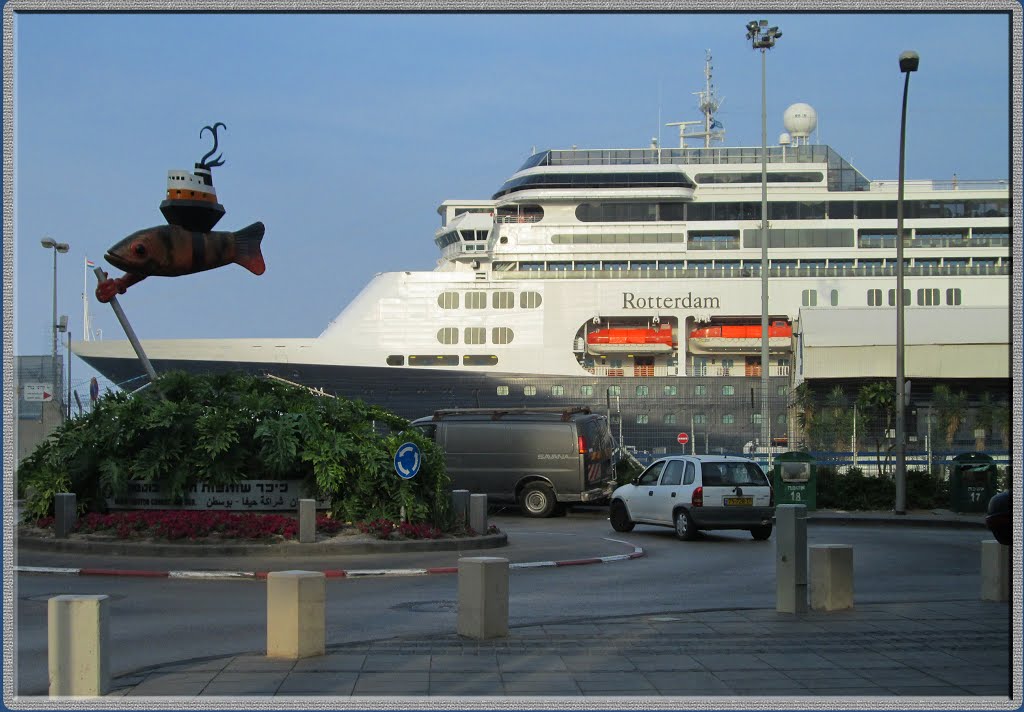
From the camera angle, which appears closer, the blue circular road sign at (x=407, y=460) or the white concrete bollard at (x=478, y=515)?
the blue circular road sign at (x=407, y=460)

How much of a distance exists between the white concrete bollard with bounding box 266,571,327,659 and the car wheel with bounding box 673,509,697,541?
11654 millimetres

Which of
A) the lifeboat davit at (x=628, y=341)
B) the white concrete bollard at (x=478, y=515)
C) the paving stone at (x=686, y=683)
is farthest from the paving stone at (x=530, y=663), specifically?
the lifeboat davit at (x=628, y=341)

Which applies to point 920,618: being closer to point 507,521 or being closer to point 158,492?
point 158,492

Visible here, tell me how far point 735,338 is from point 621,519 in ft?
101

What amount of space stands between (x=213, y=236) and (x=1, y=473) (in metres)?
12.1

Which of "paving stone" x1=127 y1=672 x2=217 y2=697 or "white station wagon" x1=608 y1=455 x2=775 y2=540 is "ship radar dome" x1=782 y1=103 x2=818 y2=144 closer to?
"white station wagon" x1=608 y1=455 x2=775 y2=540

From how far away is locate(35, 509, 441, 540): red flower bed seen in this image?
49.5 feet

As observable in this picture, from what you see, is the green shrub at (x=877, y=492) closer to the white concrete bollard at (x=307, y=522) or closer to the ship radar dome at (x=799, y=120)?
the white concrete bollard at (x=307, y=522)

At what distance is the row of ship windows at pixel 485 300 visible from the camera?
165 ft

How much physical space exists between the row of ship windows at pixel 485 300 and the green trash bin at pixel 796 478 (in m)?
26.7

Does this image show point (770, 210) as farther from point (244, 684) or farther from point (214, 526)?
point (244, 684)

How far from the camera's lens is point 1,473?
513 centimetres

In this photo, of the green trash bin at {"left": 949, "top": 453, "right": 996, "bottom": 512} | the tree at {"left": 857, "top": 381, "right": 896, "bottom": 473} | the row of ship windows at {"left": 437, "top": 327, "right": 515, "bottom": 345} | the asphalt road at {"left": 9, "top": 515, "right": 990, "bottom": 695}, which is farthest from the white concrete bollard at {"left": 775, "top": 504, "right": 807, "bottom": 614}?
the row of ship windows at {"left": 437, "top": 327, "right": 515, "bottom": 345}

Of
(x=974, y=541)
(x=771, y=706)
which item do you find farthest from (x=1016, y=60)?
(x=974, y=541)
